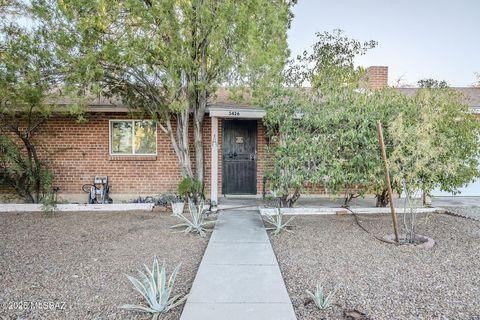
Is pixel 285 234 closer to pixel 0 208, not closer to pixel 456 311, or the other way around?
pixel 456 311

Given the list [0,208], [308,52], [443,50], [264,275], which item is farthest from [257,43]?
[443,50]

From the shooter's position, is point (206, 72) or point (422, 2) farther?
point (422, 2)

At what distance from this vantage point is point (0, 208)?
8836mm

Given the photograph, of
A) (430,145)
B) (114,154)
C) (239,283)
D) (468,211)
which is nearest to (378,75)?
(468,211)

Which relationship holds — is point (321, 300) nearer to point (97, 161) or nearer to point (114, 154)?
point (114, 154)

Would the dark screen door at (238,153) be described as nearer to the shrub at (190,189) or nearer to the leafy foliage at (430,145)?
the shrub at (190,189)

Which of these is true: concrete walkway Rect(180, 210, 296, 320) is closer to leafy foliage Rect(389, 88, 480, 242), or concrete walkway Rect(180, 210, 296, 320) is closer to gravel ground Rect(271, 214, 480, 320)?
gravel ground Rect(271, 214, 480, 320)

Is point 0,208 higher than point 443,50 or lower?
lower

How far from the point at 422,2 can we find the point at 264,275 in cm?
1285

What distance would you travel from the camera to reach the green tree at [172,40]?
6.59m

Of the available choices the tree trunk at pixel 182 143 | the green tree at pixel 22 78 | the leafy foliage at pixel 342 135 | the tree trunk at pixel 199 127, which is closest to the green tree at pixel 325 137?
the leafy foliage at pixel 342 135

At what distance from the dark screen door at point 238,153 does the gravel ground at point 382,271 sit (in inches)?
144

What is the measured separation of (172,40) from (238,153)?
457cm

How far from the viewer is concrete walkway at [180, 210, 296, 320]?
11.0 ft
